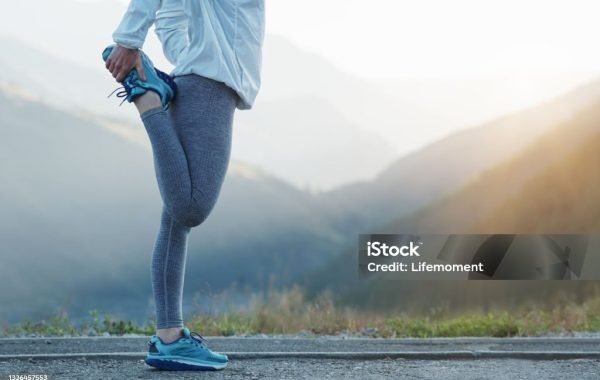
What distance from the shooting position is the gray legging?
341 centimetres

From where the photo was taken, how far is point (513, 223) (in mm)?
19453

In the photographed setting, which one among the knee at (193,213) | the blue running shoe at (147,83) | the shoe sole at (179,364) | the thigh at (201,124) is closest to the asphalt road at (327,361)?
the shoe sole at (179,364)

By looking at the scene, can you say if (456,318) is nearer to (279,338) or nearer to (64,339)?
(279,338)

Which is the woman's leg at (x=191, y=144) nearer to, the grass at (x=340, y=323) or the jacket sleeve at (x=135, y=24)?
the jacket sleeve at (x=135, y=24)

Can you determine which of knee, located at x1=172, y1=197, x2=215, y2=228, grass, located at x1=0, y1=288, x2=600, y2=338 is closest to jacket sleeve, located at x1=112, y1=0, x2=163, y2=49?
knee, located at x1=172, y1=197, x2=215, y2=228

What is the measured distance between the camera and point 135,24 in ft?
11.0

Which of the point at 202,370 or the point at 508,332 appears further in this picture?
the point at 508,332

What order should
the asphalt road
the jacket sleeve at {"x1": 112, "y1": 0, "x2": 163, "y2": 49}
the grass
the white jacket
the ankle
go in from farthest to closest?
the grass → the asphalt road → the ankle → the white jacket → the jacket sleeve at {"x1": 112, "y1": 0, "x2": 163, "y2": 49}

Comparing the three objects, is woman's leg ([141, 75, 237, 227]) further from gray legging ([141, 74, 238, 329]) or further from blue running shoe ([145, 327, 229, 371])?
blue running shoe ([145, 327, 229, 371])

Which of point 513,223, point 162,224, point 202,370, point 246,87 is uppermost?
point 513,223

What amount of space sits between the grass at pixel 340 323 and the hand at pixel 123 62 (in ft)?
10.4

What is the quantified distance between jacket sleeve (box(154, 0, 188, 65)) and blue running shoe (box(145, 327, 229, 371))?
3.90ft

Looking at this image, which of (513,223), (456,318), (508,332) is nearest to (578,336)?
(508,332)

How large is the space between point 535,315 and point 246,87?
4607 mm
